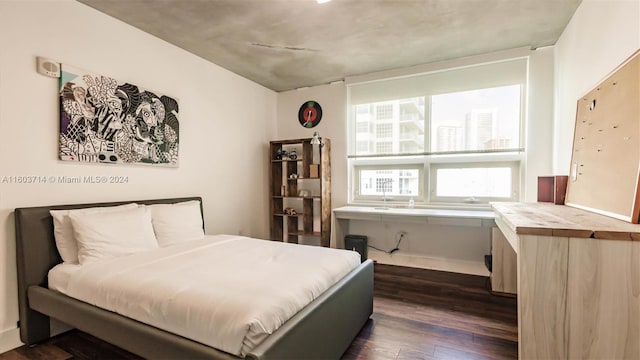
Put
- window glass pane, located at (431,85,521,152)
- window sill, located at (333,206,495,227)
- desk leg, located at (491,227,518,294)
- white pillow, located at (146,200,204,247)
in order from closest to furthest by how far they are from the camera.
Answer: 1. white pillow, located at (146,200,204,247)
2. desk leg, located at (491,227,518,294)
3. window sill, located at (333,206,495,227)
4. window glass pane, located at (431,85,521,152)

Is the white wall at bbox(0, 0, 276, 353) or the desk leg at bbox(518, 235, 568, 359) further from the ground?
the white wall at bbox(0, 0, 276, 353)

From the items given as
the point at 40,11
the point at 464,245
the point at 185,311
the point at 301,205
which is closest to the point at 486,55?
the point at 464,245

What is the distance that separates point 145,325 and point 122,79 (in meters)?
2.12

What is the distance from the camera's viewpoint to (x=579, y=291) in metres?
1.23

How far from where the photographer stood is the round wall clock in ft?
14.2

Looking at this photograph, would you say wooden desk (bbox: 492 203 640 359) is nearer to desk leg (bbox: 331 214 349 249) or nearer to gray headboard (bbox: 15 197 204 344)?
desk leg (bbox: 331 214 349 249)

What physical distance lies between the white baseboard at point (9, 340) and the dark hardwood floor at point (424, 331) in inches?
1.9

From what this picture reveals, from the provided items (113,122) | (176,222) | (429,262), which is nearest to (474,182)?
(429,262)

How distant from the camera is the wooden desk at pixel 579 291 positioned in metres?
1.18

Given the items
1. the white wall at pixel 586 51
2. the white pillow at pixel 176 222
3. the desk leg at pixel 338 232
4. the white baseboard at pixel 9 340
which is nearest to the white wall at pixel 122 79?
the white baseboard at pixel 9 340

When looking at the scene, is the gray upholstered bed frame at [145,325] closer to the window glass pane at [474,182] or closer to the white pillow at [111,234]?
the white pillow at [111,234]

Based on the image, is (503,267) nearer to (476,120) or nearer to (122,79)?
(476,120)

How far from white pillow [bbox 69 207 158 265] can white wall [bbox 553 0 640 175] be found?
3.38 metres

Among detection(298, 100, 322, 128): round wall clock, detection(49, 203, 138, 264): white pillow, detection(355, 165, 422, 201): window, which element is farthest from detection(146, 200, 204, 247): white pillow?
detection(355, 165, 422, 201): window
